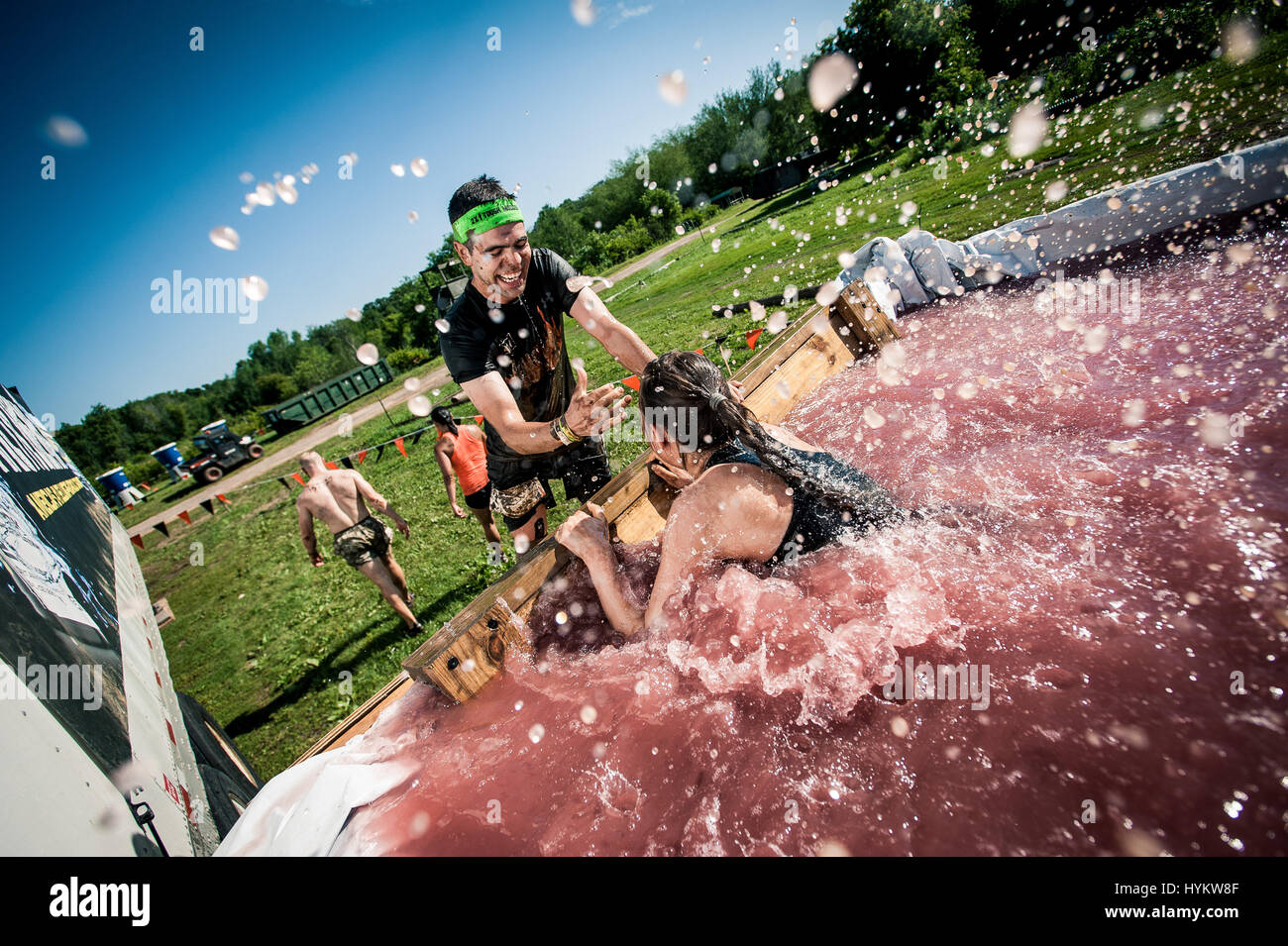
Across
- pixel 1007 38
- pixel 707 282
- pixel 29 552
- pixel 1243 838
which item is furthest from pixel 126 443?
pixel 1007 38

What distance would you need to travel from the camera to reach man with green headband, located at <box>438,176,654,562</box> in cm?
291

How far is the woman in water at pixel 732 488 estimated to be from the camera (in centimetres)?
230

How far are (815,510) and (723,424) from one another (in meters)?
0.62

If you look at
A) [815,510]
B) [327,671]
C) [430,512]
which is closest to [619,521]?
[815,510]

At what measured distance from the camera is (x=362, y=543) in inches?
220

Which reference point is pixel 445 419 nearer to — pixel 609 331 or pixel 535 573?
pixel 609 331

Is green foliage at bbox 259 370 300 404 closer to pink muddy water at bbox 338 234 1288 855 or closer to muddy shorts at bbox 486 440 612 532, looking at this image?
muddy shorts at bbox 486 440 612 532

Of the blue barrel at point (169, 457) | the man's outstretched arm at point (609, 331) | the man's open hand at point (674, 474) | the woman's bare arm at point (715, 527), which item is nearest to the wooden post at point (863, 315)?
the man's outstretched arm at point (609, 331)

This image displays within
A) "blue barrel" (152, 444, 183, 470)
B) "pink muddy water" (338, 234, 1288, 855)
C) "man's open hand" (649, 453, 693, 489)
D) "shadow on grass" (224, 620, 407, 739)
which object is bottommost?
"shadow on grass" (224, 620, 407, 739)

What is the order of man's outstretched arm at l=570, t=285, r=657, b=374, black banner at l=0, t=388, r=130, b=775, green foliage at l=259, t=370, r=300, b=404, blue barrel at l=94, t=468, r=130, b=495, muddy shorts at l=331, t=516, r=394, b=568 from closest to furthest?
black banner at l=0, t=388, r=130, b=775 < man's outstretched arm at l=570, t=285, r=657, b=374 < muddy shorts at l=331, t=516, r=394, b=568 < blue barrel at l=94, t=468, r=130, b=495 < green foliage at l=259, t=370, r=300, b=404

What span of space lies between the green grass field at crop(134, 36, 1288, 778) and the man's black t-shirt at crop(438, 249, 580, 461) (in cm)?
272

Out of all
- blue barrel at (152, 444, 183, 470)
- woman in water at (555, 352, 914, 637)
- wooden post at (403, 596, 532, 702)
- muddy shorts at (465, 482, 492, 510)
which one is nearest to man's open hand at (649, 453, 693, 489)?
woman in water at (555, 352, 914, 637)

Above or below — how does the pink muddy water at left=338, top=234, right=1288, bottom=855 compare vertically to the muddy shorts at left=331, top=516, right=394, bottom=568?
below

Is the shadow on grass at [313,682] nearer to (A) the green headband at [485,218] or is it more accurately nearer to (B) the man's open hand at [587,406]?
(B) the man's open hand at [587,406]
